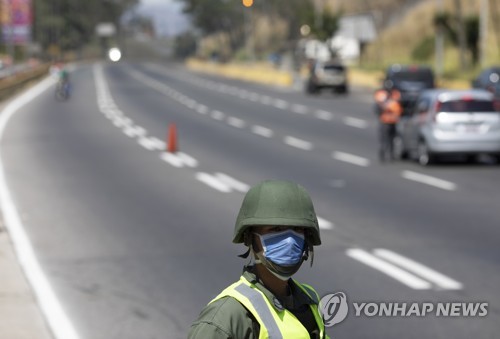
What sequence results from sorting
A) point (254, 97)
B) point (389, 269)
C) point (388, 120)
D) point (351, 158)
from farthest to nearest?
point (254, 97) → point (351, 158) → point (388, 120) → point (389, 269)

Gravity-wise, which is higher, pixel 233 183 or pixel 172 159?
pixel 233 183

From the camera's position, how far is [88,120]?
39688mm

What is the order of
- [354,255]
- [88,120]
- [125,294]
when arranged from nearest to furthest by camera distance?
1. [125,294]
2. [354,255]
3. [88,120]

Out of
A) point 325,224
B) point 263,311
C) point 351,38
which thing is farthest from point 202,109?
point 351,38

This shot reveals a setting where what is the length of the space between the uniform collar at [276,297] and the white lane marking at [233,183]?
15089 millimetres

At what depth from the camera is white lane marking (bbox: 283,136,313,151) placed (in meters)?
28.5

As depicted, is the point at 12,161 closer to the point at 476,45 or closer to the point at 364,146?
the point at 364,146

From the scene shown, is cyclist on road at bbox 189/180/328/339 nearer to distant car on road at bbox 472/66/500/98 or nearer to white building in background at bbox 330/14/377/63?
distant car on road at bbox 472/66/500/98

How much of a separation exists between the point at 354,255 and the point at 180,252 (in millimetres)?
1882

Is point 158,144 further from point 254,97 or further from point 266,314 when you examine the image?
point 254,97

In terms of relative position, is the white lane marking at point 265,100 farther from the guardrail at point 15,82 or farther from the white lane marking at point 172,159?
the white lane marking at point 172,159

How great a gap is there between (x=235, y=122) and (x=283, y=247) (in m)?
35.4

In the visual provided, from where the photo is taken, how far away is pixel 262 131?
113 feet

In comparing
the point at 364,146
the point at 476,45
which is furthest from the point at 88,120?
the point at 476,45
